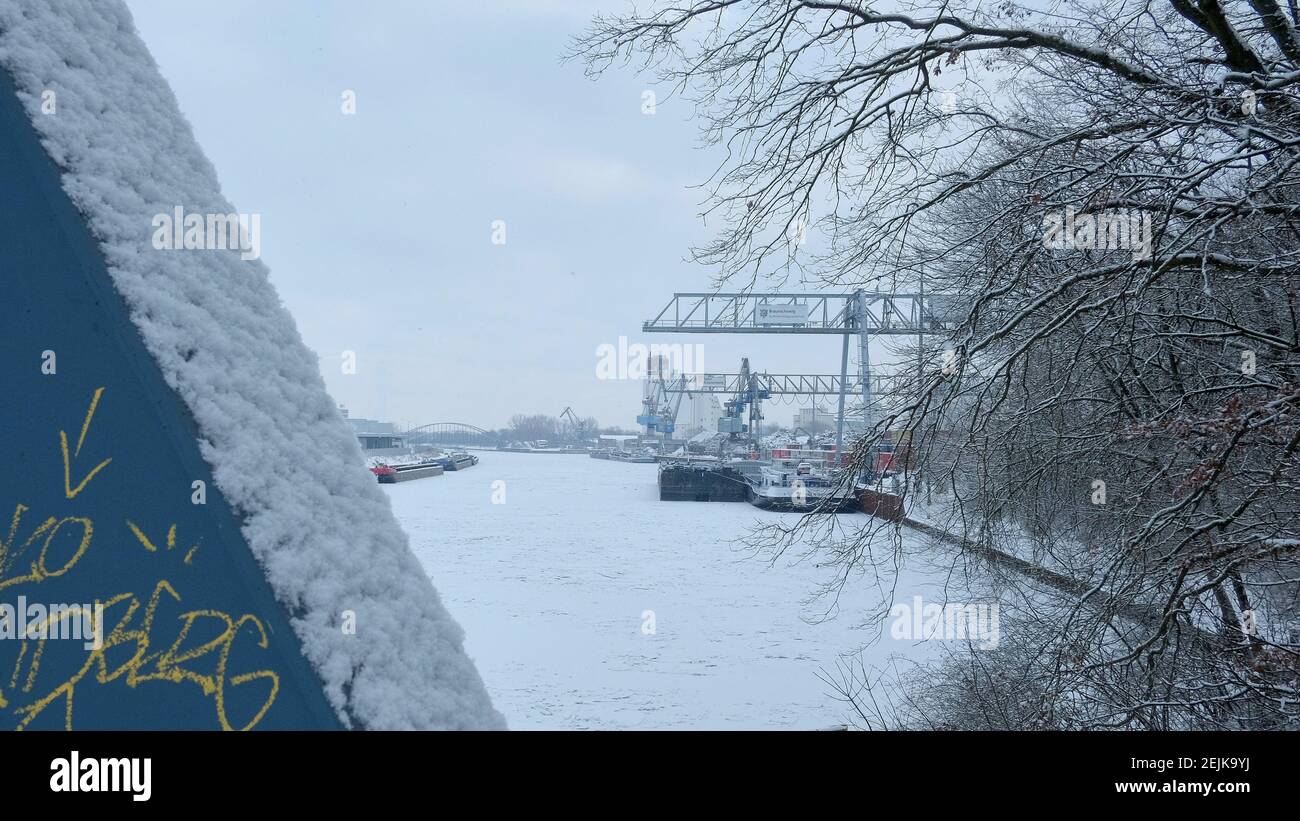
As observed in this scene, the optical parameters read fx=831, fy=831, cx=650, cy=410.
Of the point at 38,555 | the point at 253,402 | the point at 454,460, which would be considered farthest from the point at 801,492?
the point at 454,460

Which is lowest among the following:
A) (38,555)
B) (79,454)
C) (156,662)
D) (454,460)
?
(454,460)

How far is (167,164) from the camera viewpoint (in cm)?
155

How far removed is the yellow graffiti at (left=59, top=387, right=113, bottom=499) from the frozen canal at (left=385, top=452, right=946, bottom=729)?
3.74 ft

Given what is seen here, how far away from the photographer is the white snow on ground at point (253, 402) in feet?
4.18

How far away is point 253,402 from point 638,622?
1389 centimetres

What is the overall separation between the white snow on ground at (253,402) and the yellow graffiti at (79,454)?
4.9 inches

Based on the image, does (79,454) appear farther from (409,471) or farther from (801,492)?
(409,471)

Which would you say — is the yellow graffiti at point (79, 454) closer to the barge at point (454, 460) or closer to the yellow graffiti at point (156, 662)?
the yellow graffiti at point (156, 662)

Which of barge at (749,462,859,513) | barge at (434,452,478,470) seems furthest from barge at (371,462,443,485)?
barge at (749,462,859,513)

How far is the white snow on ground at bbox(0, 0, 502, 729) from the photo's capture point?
128 cm

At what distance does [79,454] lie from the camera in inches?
A: 52.5
